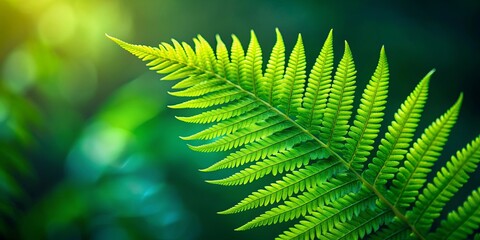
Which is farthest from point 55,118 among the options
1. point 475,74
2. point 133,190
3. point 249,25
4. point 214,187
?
point 475,74

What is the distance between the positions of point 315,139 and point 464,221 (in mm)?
213

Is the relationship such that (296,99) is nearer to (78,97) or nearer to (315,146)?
(315,146)

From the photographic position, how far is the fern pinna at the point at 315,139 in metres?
0.55

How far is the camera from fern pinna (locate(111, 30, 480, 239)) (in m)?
0.55

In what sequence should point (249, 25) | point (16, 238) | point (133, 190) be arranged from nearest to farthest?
point (16, 238) → point (133, 190) → point (249, 25)

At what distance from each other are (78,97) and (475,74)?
9.68 feet

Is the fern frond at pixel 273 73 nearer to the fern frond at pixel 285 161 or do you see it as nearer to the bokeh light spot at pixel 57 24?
the fern frond at pixel 285 161

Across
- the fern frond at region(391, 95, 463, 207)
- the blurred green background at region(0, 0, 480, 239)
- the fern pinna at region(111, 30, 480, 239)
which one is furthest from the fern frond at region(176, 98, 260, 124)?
the blurred green background at region(0, 0, 480, 239)

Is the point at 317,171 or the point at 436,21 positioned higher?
the point at 436,21

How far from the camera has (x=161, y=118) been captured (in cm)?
279

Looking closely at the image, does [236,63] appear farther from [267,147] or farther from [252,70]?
[267,147]

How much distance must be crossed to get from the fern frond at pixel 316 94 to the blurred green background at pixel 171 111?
6.80 ft

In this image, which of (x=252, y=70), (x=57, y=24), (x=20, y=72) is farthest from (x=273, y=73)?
(x=57, y=24)

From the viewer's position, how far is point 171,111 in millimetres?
2875
